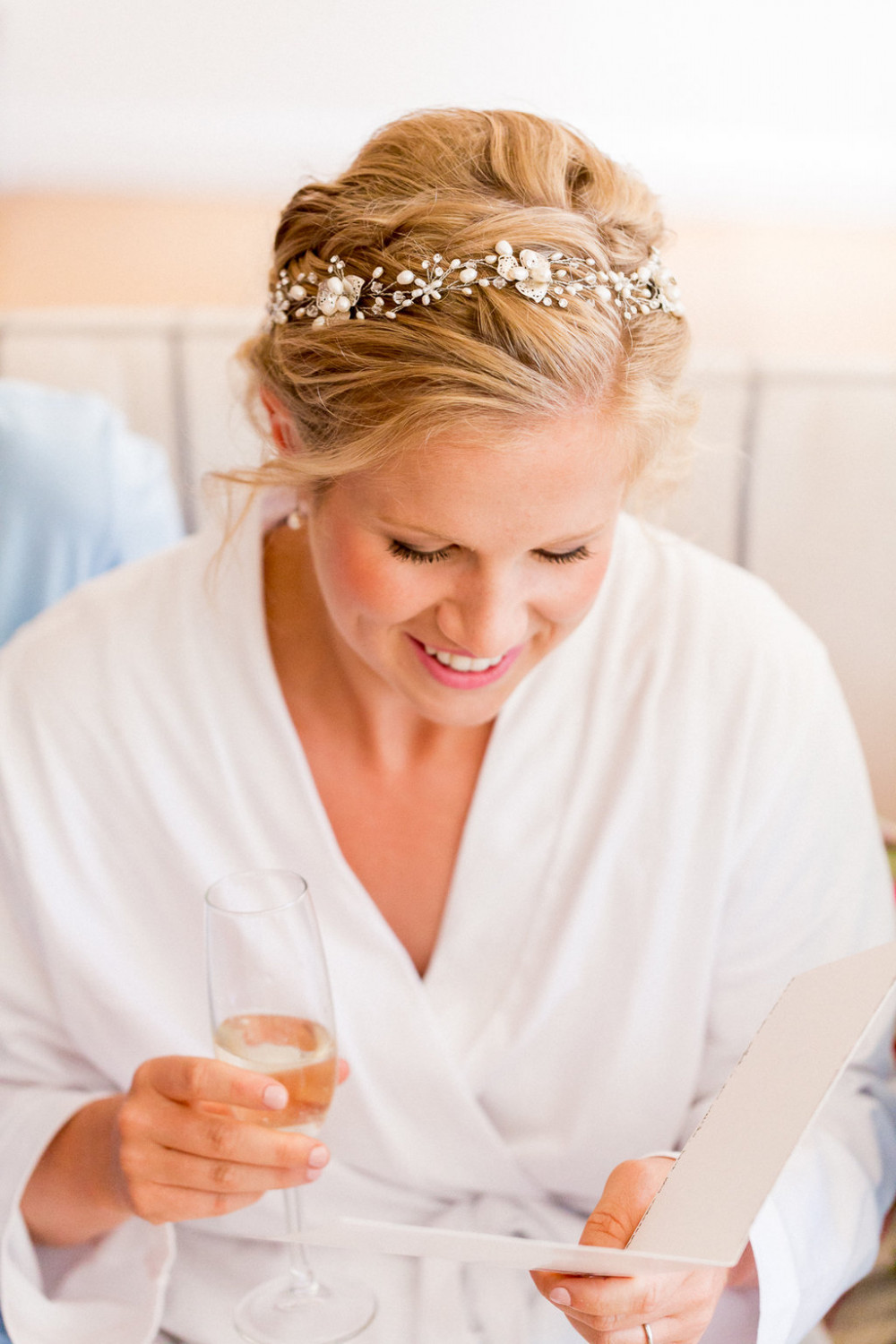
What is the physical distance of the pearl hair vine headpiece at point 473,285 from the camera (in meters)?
1.11

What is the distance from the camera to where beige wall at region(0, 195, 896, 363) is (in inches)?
152

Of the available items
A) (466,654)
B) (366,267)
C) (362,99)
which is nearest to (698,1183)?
(466,654)

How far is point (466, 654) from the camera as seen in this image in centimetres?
123

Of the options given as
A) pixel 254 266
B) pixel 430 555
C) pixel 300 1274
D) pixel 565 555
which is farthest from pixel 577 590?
pixel 254 266

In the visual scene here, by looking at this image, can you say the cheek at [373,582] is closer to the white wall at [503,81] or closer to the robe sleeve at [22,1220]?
the robe sleeve at [22,1220]

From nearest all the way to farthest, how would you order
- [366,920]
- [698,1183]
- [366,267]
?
[698,1183]
[366,267]
[366,920]

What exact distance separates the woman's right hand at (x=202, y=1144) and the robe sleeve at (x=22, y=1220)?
0.19 metres

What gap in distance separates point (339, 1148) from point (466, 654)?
0.56 meters

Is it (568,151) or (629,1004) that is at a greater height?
(568,151)

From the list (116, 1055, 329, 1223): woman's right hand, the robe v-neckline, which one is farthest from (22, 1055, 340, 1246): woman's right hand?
the robe v-neckline

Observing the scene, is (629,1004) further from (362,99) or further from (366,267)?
(362,99)

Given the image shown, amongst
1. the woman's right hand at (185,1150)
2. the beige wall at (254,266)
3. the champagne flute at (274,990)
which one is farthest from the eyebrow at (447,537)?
the beige wall at (254,266)

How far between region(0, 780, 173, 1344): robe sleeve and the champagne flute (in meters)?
0.36

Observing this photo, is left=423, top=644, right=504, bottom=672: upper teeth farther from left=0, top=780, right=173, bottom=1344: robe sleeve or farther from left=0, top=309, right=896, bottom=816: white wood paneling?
left=0, top=309, right=896, bottom=816: white wood paneling
